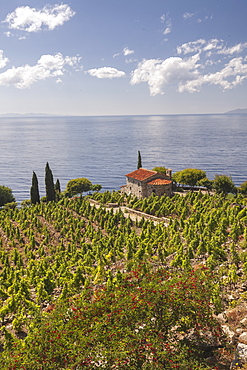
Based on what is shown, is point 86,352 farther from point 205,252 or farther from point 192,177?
point 192,177

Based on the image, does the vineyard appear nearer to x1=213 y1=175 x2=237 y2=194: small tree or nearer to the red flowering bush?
the red flowering bush

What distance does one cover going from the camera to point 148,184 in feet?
163

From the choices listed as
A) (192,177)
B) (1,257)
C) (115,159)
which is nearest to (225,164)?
(115,159)

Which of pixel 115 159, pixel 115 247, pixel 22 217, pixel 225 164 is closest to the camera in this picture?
pixel 115 247

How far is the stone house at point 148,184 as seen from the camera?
4909cm

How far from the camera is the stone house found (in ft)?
161

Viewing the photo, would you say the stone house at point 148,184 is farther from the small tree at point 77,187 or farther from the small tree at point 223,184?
the small tree at point 77,187

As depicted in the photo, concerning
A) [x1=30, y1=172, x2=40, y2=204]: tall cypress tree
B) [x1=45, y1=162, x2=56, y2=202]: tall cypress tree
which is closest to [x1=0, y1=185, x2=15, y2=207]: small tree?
[x1=30, y1=172, x2=40, y2=204]: tall cypress tree

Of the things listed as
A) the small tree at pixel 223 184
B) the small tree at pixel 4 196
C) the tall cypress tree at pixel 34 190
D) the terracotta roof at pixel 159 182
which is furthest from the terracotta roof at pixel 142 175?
the small tree at pixel 4 196

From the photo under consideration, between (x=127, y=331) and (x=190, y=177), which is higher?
(x=127, y=331)

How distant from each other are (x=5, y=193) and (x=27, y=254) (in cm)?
4293

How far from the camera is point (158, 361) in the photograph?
8.09 m

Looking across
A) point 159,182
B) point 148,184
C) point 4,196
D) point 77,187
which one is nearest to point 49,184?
point 77,187

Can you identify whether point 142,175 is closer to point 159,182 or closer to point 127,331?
point 159,182
